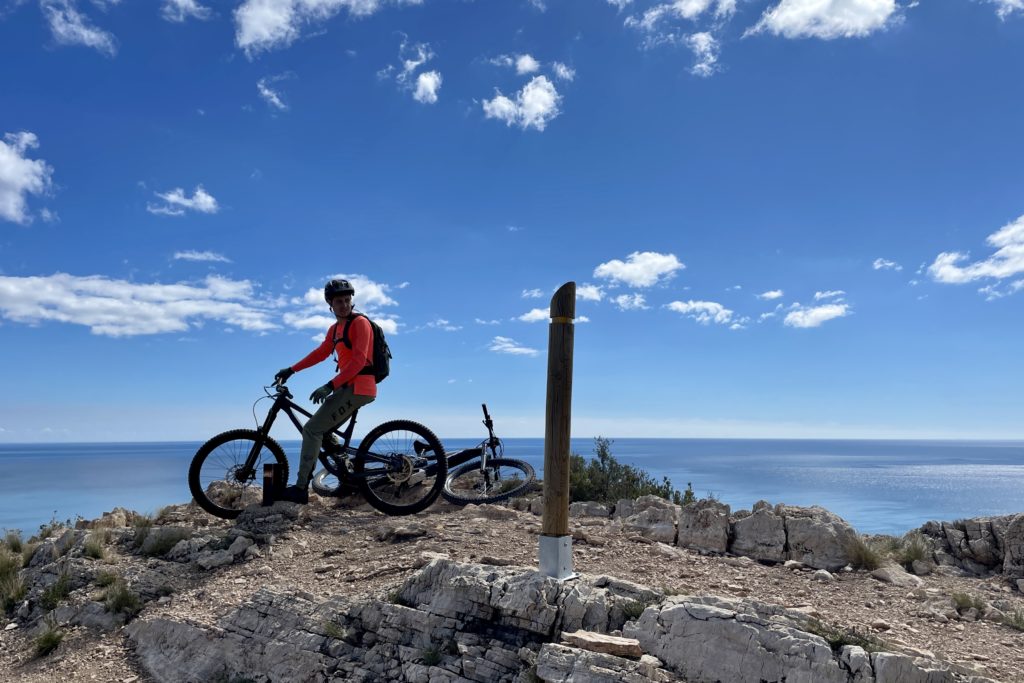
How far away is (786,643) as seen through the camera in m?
4.95

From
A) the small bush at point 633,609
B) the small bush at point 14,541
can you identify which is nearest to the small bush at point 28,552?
the small bush at point 14,541

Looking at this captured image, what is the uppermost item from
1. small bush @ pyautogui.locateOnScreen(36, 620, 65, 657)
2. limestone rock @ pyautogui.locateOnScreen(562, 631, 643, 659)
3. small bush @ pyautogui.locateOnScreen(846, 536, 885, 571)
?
small bush @ pyautogui.locateOnScreen(846, 536, 885, 571)

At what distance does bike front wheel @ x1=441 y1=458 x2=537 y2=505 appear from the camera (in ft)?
35.9

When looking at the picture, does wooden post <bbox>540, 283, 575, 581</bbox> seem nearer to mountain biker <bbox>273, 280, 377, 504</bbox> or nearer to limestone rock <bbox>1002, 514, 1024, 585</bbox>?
mountain biker <bbox>273, 280, 377, 504</bbox>

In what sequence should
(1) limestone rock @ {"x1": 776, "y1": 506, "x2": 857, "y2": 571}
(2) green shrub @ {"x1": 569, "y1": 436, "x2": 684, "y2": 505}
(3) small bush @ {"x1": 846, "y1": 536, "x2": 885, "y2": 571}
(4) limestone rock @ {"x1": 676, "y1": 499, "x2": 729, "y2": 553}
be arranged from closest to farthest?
(3) small bush @ {"x1": 846, "y1": 536, "x2": 885, "y2": 571}, (1) limestone rock @ {"x1": 776, "y1": 506, "x2": 857, "y2": 571}, (4) limestone rock @ {"x1": 676, "y1": 499, "x2": 729, "y2": 553}, (2) green shrub @ {"x1": 569, "y1": 436, "x2": 684, "y2": 505}

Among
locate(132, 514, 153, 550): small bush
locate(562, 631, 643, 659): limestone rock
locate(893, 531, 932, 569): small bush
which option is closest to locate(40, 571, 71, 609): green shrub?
locate(132, 514, 153, 550): small bush

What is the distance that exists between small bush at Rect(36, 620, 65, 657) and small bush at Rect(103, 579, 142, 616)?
1.79 feet

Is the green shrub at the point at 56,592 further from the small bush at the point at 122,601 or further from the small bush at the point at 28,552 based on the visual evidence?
the small bush at the point at 28,552

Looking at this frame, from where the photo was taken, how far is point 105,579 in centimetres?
842

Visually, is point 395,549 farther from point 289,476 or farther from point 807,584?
point 807,584

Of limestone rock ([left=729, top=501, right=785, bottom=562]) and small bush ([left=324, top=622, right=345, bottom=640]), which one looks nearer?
small bush ([left=324, top=622, right=345, bottom=640])

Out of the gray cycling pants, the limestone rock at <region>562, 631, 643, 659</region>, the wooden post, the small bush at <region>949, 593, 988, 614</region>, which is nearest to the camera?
the limestone rock at <region>562, 631, 643, 659</region>

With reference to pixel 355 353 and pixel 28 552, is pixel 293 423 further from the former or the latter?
pixel 28 552

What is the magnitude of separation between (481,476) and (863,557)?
6.19 m
